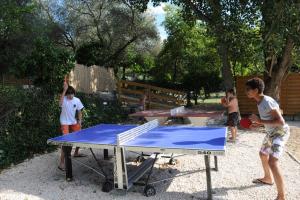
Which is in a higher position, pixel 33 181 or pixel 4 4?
pixel 4 4

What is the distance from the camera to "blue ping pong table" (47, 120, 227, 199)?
5840 mm

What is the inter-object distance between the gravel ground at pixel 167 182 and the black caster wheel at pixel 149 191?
0.28 feet

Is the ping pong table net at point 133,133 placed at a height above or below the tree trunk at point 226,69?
below

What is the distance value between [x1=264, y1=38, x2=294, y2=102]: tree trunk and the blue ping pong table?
870 cm

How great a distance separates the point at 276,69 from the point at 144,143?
11.0 meters

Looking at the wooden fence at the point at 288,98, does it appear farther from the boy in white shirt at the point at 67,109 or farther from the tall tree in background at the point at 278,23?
the boy in white shirt at the point at 67,109

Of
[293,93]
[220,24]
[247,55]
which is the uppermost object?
[220,24]

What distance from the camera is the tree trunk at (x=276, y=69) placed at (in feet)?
50.0

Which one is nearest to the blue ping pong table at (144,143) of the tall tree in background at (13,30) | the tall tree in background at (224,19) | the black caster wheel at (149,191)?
the black caster wheel at (149,191)

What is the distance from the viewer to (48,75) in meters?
10.9

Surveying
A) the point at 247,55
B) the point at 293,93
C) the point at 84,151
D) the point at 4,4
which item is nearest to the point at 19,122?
the point at 84,151

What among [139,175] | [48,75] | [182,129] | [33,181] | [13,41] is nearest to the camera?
[139,175]

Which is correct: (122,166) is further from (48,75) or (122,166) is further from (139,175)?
(48,75)

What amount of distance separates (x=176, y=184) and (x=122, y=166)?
1.28m
